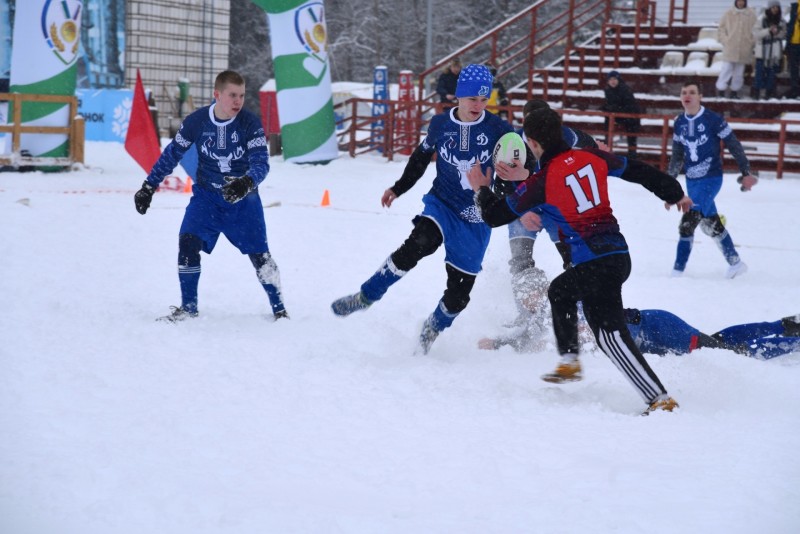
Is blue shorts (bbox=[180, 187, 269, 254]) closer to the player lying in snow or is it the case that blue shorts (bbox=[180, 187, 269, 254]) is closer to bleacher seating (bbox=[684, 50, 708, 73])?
the player lying in snow

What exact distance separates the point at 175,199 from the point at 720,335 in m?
9.89

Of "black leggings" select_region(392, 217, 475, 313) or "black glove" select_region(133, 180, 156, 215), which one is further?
"black glove" select_region(133, 180, 156, 215)

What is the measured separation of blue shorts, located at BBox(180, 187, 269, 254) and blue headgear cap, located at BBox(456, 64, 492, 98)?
158 centimetres

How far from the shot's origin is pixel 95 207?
11625 millimetres

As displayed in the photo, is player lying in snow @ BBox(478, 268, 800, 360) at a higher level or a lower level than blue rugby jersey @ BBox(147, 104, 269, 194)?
lower

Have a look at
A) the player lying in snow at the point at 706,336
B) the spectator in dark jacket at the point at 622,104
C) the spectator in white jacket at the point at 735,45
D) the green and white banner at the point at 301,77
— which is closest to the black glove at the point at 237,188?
the player lying in snow at the point at 706,336

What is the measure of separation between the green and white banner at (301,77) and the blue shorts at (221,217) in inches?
497

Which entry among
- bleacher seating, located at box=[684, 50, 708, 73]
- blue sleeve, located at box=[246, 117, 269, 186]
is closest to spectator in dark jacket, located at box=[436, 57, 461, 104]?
bleacher seating, located at box=[684, 50, 708, 73]

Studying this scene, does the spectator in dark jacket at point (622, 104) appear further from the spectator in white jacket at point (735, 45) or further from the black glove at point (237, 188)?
the black glove at point (237, 188)

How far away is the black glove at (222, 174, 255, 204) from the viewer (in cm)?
564

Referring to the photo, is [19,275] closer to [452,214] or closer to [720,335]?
[452,214]

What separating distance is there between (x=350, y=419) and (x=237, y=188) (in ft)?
7.05

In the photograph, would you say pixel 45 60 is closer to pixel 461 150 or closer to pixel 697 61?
pixel 461 150

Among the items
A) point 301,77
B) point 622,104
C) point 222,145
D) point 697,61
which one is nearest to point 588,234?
point 222,145
